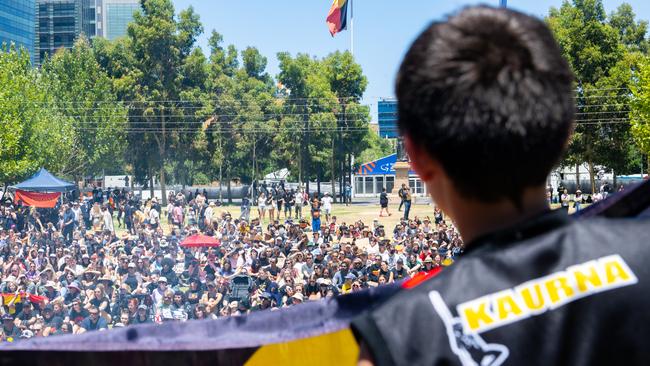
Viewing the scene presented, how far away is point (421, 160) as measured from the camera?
3.77 feet

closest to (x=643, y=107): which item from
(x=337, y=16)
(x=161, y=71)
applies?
(x=337, y=16)

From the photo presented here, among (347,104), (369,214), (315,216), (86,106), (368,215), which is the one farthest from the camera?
(347,104)

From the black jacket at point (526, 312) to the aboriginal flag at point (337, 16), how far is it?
3826 centimetres

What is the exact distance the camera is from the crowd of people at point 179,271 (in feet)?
34.8

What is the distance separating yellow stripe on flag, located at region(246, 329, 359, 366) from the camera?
5.44 feet

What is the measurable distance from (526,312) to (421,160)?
0.88ft

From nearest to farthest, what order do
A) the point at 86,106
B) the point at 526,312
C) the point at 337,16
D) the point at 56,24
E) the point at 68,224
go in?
the point at 526,312 → the point at 68,224 → the point at 337,16 → the point at 86,106 → the point at 56,24

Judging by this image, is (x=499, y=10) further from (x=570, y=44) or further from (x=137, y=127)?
(x=137, y=127)

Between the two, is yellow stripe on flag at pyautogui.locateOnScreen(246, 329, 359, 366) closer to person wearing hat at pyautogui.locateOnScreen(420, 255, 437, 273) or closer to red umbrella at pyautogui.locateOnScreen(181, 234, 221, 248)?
person wearing hat at pyautogui.locateOnScreen(420, 255, 437, 273)

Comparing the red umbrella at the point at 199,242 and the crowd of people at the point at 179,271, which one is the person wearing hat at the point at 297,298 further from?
the red umbrella at the point at 199,242

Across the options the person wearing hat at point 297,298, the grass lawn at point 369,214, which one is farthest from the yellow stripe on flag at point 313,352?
the grass lawn at point 369,214

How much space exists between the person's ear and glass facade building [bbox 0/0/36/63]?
292 feet

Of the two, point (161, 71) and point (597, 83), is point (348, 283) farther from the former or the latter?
point (161, 71)

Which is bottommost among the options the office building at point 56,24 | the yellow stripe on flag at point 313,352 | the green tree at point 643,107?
the yellow stripe on flag at point 313,352
